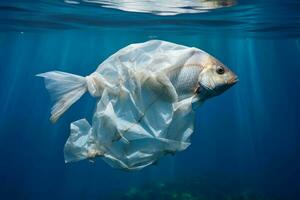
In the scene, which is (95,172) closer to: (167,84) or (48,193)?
(48,193)

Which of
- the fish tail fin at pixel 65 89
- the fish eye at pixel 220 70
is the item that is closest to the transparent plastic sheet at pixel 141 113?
the fish eye at pixel 220 70

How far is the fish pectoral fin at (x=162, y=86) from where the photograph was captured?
11.7 feet

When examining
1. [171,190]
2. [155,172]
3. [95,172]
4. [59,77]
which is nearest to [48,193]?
[95,172]

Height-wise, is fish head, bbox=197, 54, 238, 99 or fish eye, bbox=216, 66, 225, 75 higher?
fish eye, bbox=216, 66, 225, 75

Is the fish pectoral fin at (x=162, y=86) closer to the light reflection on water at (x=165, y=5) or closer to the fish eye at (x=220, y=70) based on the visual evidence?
the fish eye at (x=220, y=70)

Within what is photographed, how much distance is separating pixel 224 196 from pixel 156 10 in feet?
38.4

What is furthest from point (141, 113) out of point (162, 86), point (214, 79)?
point (214, 79)

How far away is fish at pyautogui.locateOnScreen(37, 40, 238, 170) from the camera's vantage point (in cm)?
354

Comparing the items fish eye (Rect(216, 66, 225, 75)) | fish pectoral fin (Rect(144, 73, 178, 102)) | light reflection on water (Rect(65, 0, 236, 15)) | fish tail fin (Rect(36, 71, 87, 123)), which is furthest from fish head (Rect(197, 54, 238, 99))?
light reflection on water (Rect(65, 0, 236, 15))

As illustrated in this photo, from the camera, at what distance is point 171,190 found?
74.8ft

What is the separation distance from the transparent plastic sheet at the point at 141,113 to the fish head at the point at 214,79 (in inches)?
3.3

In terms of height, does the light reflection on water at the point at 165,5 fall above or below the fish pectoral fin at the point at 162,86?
above

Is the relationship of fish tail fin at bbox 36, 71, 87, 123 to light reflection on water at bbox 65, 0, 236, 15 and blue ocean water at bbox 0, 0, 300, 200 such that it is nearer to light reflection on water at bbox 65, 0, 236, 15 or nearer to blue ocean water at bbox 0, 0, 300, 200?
blue ocean water at bbox 0, 0, 300, 200

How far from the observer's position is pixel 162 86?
3598mm
